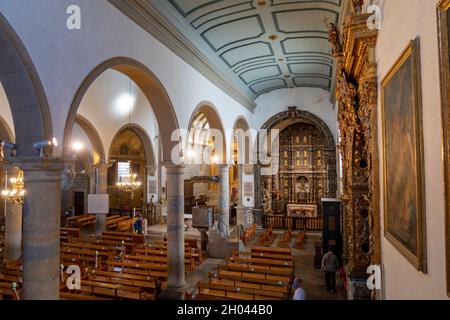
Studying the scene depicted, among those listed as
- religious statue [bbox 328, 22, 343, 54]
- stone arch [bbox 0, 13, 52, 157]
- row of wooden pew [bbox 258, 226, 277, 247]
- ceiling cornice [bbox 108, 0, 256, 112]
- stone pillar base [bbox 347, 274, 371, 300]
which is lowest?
row of wooden pew [bbox 258, 226, 277, 247]

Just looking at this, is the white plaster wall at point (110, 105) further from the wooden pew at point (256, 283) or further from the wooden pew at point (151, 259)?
the wooden pew at point (256, 283)

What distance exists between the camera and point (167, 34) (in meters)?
8.53

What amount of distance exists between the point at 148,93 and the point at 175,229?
3749 millimetres

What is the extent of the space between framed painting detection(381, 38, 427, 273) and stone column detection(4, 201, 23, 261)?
476 inches

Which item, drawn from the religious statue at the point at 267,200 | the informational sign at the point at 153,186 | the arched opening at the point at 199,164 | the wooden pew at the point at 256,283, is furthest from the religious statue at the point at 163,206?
the wooden pew at the point at 256,283

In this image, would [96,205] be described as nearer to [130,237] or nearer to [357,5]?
[130,237]

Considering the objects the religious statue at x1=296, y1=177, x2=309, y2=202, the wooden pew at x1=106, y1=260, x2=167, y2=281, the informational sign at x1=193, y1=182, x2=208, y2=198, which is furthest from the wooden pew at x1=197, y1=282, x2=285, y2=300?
the informational sign at x1=193, y1=182, x2=208, y2=198

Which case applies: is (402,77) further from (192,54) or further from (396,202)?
(192,54)

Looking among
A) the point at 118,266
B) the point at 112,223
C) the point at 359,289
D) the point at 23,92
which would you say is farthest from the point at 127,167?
the point at 359,289

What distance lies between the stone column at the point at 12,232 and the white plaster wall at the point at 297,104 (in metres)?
12.2

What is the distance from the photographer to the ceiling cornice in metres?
7.16

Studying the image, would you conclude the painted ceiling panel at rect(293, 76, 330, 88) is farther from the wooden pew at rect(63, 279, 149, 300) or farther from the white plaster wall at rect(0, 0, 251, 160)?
the wooden pew at rect(63, 279, 149, 300)

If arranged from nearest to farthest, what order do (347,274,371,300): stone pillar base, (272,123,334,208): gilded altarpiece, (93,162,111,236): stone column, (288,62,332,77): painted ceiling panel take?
(347,274,371,300): stone pillar base, (288,62,332,77): painted ceiling panel, (93,162,111,236): stone column, (272,123,334,208): gilded altarpiece
